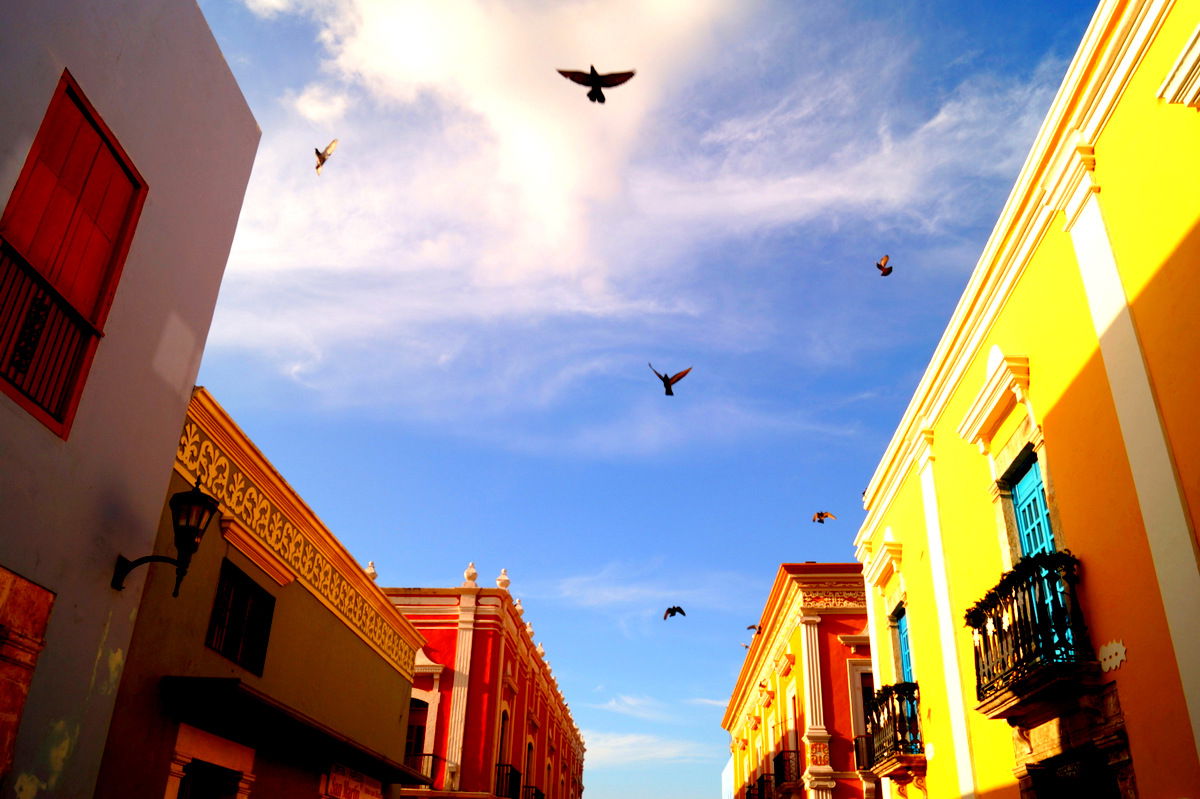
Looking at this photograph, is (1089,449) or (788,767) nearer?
(1089,449)

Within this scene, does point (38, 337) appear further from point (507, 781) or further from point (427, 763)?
point (507, 781)

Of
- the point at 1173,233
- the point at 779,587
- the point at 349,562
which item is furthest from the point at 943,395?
the point at 779,587

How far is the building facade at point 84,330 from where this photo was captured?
443cm

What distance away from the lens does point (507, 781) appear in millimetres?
21406

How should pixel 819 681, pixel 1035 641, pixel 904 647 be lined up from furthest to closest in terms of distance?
1. pixel 819 681
2. pixel 904 647
3. pixel 1035 641

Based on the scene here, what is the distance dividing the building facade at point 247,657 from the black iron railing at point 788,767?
33.8 ft

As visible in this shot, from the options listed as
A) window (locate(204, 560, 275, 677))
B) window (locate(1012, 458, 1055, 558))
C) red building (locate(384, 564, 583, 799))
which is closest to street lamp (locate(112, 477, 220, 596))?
window (locate(204, 560, 275, 677))

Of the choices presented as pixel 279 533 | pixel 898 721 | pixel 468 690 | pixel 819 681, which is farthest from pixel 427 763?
pixel 898 721

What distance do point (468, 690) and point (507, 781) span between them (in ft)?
8.43

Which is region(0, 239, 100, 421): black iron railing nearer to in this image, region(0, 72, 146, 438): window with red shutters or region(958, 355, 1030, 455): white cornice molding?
region(0, 72, 146, 438): window with red shutters

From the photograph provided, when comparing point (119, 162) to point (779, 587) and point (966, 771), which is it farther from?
point (779, 587)

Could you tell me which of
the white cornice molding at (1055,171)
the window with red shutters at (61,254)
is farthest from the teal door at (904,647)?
the window with red shutters at (61,254)

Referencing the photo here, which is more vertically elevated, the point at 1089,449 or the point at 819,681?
the point at 819,681

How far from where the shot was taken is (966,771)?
29.1 feet
